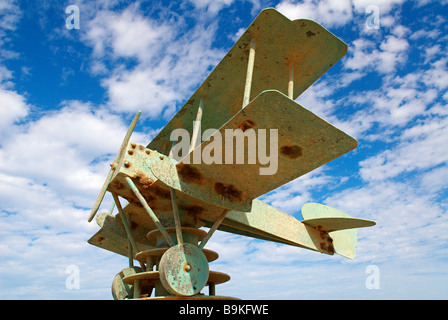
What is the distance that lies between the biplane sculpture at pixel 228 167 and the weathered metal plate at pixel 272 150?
2cm

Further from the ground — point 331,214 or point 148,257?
point 331,214

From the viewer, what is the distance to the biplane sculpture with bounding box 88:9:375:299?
22.2 ft

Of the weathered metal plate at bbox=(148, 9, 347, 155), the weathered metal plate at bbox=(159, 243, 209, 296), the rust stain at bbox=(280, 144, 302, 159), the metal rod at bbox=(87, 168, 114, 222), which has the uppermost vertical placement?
the weathered metal plate at bbox=(148, 9, 347, 155)

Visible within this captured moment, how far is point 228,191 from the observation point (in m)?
8.68

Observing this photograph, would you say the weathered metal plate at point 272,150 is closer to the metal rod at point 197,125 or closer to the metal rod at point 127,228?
the metal rod at point 197,125

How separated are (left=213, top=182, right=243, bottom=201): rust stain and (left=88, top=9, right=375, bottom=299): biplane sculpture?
0.03 metres

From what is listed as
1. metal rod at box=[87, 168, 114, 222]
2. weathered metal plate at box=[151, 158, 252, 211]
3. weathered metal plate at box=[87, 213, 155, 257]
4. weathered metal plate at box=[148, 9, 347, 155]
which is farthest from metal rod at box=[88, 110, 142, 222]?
weathered metal plate at box=[148, 9, 347, 155]

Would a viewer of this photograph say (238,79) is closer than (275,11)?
No

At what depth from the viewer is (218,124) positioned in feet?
37.4

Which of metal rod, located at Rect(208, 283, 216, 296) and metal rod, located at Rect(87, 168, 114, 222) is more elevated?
metal rod, located at Rect(87, 168, 114, 222)

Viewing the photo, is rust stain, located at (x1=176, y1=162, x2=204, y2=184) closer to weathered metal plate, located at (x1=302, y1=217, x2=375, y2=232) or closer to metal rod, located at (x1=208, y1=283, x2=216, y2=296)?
metal rod, located at (x1=208, y1=283, x2=216, y2=296)

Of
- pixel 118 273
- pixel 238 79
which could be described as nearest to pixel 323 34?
pixel 238 79

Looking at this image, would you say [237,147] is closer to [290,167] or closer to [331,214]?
[290,167]

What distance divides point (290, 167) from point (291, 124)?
1.49 meters
